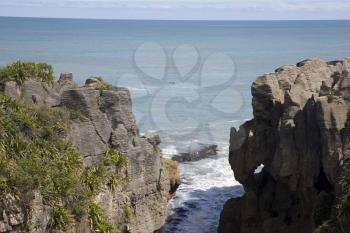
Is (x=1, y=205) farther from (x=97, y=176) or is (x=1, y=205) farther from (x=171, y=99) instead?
(x=171, y=99)

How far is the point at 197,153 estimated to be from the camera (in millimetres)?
46125

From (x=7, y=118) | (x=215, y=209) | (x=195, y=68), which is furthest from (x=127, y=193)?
(x=195, y=68)

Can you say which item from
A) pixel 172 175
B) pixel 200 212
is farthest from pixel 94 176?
pixel 200 212

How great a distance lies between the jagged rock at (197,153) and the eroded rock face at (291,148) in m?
13.5

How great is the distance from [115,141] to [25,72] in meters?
4.66

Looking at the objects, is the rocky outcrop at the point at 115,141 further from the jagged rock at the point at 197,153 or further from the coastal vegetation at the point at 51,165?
the jagged rock at the point at 197,153

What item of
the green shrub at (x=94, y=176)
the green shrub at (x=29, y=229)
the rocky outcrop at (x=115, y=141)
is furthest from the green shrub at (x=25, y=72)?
the green shrub at (x=29, y=229)

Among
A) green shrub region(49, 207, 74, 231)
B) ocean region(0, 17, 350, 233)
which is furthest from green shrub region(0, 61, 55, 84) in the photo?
ocean region(0, 17, 350, 233)

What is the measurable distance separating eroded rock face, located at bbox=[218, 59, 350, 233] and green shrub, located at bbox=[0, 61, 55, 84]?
9916mm

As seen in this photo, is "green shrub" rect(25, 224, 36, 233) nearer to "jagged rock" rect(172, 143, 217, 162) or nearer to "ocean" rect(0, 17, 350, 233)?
"ocean" rect(0, 17, 350, 233)

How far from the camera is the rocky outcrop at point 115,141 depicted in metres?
24.6

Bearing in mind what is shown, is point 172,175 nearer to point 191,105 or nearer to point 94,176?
point 94,176

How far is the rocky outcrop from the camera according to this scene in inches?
968

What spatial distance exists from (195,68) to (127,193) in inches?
2817
